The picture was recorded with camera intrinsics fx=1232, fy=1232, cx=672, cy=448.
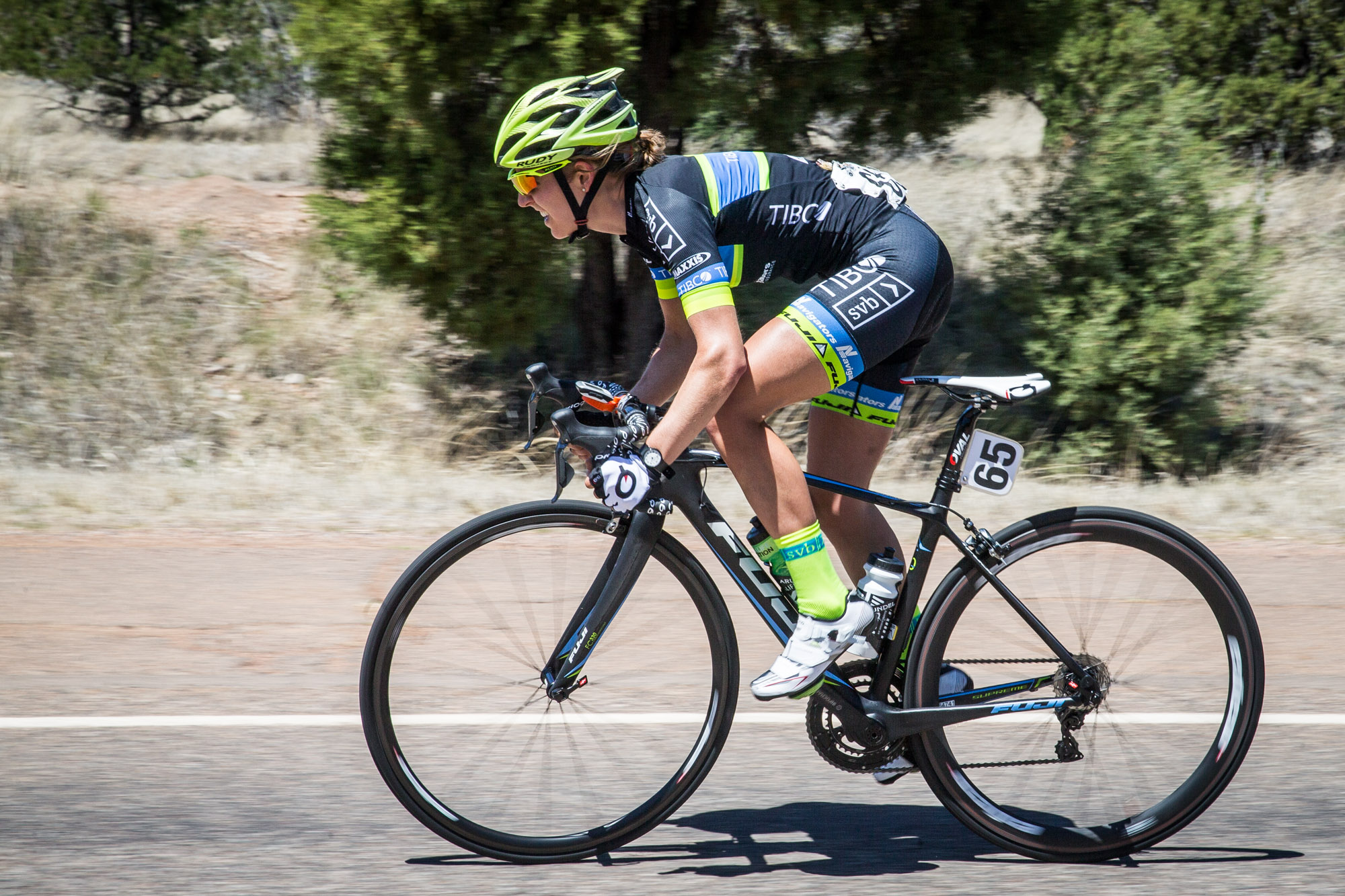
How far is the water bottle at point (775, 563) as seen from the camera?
332 cm

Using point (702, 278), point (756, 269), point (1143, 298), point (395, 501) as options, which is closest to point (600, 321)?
point (395, 501)

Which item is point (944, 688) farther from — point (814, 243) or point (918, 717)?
point (814, 243)

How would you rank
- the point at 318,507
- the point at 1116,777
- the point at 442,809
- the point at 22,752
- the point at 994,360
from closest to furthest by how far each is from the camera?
1. the point at 442,809
2. the point at 1116,777
3. the point at 22,752
4. the point at 318,507
5. the point at 994,360

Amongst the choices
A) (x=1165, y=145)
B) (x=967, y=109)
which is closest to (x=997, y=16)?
(x=967, y=109)

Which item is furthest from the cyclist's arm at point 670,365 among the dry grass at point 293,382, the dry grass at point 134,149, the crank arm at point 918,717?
the dry grass at point 134,149

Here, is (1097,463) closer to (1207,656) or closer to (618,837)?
(1207,656)

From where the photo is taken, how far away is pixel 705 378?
118 inches

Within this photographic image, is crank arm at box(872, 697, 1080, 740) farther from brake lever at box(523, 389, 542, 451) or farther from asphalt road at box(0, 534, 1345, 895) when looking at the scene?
brake lever at box(523, 389, 542, 451)

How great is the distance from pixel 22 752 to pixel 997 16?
8.11 meters

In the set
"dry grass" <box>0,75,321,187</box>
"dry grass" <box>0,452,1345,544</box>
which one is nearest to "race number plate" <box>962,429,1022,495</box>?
"dry grass" <box>0,452,1345,544</box>

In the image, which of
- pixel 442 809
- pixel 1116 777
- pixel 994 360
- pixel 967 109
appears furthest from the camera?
pixel 994 360

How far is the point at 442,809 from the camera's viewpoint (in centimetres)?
327

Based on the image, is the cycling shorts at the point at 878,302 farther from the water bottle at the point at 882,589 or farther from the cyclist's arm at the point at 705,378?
the water bottle at the point at 882,589

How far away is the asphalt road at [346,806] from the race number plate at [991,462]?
1018 mm
